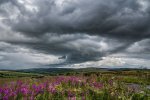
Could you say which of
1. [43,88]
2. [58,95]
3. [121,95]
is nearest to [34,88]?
[43,88]

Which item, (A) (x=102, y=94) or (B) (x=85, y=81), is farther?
(B) (x=85, y=81)

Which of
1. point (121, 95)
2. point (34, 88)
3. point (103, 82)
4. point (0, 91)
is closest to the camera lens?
point (0, 91)

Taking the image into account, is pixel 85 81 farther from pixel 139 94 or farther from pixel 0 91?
pixel 0 91

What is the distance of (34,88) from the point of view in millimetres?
12156

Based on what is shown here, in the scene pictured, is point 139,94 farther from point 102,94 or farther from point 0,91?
point 0,91

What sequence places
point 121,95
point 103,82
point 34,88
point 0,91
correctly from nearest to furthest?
point 0,91, point 121,95, point 34,88, point 103,82

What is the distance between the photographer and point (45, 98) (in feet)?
35.1

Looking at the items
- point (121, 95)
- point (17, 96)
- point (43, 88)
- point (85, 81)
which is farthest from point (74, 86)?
point (17, 96)

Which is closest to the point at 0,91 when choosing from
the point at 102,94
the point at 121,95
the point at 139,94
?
the point at 102,94

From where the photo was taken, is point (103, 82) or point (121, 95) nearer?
point (121, 95)

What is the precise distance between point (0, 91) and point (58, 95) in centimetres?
241

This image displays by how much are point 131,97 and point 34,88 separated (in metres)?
4.24

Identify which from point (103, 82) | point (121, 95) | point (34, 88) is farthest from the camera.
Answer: point (103, 82)

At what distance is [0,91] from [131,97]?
5136mm
